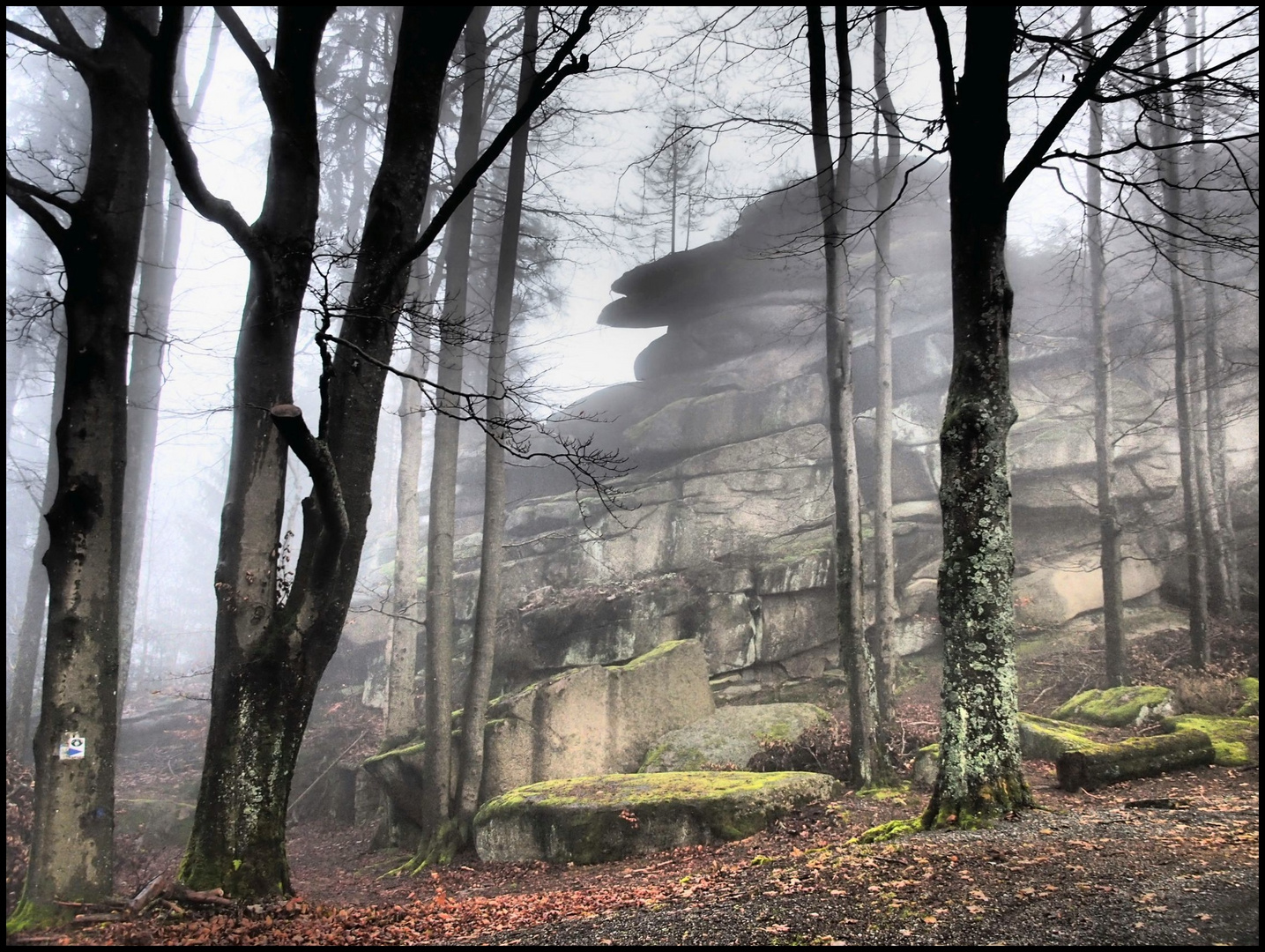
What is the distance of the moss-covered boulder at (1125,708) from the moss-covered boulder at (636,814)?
17.2 ft

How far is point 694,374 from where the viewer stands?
23.5 metres

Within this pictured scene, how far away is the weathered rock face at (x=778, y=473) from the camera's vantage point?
16281 millimetres

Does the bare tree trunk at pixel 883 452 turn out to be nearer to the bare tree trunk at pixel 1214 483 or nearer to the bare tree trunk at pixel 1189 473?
the bare tree trunk at pixel 1189 473

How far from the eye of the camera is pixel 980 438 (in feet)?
20.2

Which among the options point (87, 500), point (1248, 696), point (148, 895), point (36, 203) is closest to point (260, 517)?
point (87, 500)

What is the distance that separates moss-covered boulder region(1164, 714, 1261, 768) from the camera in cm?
773

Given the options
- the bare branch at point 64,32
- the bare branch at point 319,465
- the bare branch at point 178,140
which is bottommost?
the bare branch at point 319,465

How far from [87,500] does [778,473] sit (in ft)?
52.1

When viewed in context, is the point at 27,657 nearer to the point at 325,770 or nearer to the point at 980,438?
the point at 325,770

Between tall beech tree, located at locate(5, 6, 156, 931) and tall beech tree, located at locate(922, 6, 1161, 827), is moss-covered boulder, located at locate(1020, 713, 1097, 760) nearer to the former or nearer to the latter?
tall beech tree, located at locate(922, 6, 1161, 827)

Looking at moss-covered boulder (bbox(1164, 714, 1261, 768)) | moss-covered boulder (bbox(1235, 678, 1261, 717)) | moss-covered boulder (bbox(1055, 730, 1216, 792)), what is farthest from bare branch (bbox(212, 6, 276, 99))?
moss-covered boulder (bbox(1235, 678, 1261, 717))

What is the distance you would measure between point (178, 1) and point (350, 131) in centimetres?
1855

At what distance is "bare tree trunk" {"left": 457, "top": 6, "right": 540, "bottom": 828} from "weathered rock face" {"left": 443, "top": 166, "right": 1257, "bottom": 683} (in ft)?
15.3

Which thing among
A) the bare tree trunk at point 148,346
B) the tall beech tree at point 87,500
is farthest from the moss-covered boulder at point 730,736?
the bare tree trunk at point 148,346
